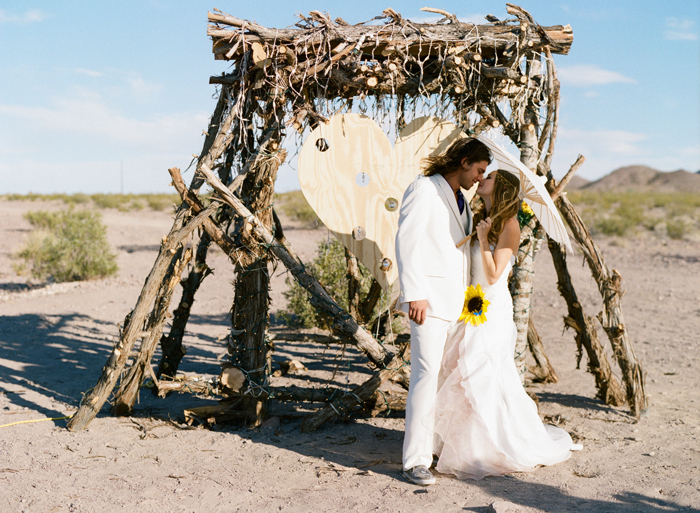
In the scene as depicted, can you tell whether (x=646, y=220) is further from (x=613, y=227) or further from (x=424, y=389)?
(x=424, y=389)

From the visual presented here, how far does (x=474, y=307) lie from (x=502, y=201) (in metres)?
0.66

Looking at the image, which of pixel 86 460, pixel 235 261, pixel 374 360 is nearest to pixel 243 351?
pixel 235 261

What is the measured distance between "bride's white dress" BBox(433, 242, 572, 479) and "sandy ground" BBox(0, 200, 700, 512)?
0.37ft

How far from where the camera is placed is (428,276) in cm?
346

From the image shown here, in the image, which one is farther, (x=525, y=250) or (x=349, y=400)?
(x=525, y=250)

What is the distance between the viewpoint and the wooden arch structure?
4.23 metres

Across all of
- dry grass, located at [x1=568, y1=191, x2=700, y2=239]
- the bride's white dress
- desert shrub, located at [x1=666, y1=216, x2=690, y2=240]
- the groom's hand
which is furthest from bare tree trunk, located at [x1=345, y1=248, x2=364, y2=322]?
desert shrub, located at [x1=666, y1=216, x2=690, y2=240]

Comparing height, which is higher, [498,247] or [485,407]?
[498,247]

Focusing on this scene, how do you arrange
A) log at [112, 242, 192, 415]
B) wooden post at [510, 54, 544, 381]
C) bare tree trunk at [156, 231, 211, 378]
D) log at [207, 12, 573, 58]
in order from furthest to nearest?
bare tree trunk at [156, 231, 211, 378]
wooden post at [510, 54, 544, 381]
log at [112, 242, 192, 415]
log at [207, 12, 573, 58]

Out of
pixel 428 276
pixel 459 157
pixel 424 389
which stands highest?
pixel 459 157

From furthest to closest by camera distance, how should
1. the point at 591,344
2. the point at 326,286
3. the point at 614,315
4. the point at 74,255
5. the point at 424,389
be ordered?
the point at 74,255, the point at 326,286, the point at 591,344, the point at 614,315, the point at 424,389

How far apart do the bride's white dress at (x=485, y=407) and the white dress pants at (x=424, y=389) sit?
105 mm

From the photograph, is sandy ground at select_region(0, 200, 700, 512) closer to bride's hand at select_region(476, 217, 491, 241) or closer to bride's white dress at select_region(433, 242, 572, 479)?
bride's white dress at select_region(433, 242, 572, 479)

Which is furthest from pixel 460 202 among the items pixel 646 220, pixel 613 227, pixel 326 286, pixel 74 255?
pixel 646 220
